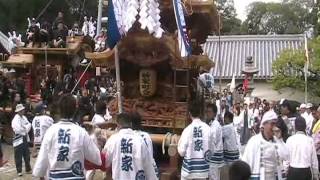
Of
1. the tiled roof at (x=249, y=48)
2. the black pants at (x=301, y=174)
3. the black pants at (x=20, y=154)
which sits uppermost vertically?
the tiled roof at (x=249, y=48)

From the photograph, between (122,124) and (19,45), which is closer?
(122,124)

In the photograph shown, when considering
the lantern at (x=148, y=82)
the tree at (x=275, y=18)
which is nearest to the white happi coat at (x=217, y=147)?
the lantern at (x=148, y=82)

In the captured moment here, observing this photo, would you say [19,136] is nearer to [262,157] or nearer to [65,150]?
[65,150]

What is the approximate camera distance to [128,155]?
23.0 feet

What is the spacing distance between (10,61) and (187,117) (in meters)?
12.2

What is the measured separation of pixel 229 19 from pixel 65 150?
161ft

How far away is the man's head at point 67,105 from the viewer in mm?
6104

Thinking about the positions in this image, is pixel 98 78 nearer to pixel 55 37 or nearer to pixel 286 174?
pixel 55 37

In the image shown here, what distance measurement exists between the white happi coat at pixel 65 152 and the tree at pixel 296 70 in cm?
1670

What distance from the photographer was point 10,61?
2086 cm

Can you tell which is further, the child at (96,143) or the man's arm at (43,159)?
the child at (96,143)

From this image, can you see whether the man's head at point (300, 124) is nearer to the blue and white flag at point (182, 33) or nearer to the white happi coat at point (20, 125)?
the blue and white flag at point (182, 33)

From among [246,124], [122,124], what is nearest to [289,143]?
[122,124]

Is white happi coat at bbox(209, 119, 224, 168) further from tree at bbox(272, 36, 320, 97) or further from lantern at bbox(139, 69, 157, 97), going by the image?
tree at bbox(272, 36, 320, 97)
